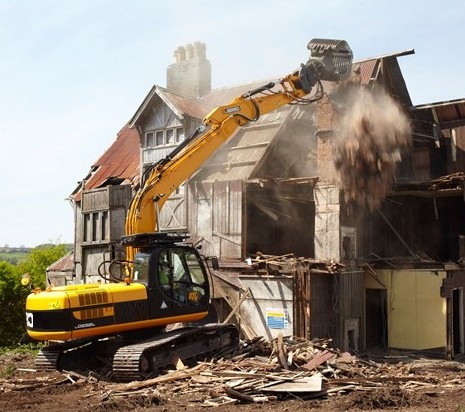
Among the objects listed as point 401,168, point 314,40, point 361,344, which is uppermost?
point 314,40

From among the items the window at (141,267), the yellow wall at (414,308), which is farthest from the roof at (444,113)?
the window at (141,267)

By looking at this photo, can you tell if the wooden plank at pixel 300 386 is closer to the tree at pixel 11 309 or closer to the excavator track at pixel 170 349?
the excavator track at pixel 170 349

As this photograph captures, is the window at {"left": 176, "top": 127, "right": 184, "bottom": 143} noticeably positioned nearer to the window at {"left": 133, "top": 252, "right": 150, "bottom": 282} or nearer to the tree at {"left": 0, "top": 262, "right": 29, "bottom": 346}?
the tree at {"left": 0, "top": 262, "right": 29, "bottom": 346}

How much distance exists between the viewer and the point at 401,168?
1001 inches

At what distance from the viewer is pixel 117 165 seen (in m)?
31.5

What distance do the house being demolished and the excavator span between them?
400 centimetres

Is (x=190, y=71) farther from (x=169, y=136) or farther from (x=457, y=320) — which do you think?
(x=457, y=320)

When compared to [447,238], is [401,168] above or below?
above

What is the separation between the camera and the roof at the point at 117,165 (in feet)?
98.7

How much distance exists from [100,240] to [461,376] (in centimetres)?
1580

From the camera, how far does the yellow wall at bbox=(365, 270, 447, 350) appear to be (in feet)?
71.0

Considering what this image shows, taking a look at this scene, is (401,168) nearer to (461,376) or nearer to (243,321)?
(243,321)

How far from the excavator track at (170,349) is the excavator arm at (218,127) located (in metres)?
2.43

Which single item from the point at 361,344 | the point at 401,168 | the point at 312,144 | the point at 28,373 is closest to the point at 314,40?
the point at 312,144
